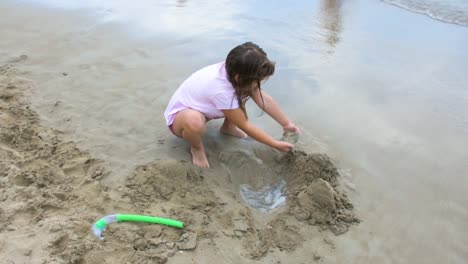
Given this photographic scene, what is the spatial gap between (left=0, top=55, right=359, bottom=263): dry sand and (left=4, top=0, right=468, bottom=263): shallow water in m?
0.20

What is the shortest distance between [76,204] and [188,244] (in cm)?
72

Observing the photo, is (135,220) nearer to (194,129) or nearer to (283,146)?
(194,129)

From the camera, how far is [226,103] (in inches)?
112

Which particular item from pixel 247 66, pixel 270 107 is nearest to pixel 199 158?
pixel 270 107

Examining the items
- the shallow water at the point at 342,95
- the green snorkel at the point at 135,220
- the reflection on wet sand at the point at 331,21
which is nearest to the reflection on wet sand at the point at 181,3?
the shallow water at the point at 342,95

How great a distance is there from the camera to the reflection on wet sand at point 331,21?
17.9 ft

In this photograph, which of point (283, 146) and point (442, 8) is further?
point (442, 8)

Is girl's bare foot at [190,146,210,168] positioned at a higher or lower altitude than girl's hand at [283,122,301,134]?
lower

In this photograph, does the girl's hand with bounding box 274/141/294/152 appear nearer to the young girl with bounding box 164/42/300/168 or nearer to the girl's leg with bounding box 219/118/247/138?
the young girl with bounding box 164/42/300/168

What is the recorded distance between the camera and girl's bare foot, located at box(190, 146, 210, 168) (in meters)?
3.02

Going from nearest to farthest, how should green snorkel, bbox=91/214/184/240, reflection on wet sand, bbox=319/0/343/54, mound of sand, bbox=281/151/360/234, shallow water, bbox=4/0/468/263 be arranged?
green snorkel, bbox=91/214/184/240
mound of sand, bbox=281/151/360/234
shallow water, bbox=4/0/468/263
reflection on wet sand, bbox=319/0/343/54

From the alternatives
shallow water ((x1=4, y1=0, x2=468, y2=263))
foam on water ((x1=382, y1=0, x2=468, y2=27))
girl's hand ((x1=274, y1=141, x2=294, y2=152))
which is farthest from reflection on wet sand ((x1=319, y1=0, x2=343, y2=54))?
girl's hand ((x1=274, y1=141, x2=294, y2=152))

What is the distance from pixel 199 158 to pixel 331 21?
4.01 meters

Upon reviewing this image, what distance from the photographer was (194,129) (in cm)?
296
